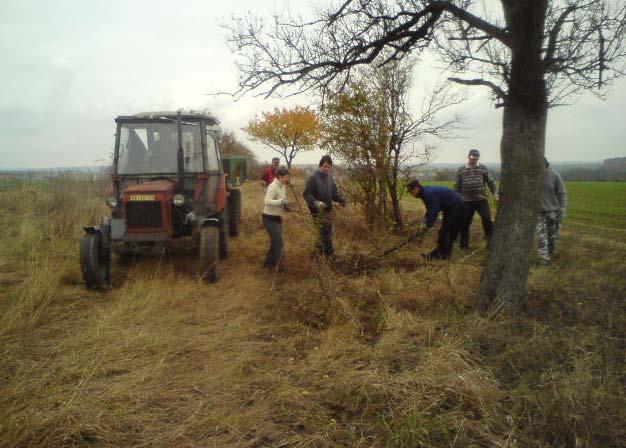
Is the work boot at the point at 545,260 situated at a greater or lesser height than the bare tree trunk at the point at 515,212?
lesser

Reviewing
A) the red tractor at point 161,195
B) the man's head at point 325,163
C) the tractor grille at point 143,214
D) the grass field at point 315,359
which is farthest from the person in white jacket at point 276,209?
the tractor grille at point 143,214

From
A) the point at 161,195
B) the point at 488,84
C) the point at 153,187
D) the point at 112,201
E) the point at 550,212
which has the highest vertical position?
the point at 488,84

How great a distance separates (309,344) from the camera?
3.71 metres

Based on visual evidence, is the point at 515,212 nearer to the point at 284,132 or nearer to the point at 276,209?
the point at 276,209

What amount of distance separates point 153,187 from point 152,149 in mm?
947

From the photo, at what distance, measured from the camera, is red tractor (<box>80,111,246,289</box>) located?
5.59 meters

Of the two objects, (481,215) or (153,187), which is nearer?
(153,187)

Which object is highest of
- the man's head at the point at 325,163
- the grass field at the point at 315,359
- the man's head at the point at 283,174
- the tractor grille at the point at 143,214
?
the man's head at the point at 325,163

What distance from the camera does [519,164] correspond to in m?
3.76

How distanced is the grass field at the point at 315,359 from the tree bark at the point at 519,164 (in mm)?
357

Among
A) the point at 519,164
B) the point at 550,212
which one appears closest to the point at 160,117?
the point at 519,164

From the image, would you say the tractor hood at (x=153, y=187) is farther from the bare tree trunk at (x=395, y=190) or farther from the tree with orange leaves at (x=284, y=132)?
the tree with orange leaves at (x=284, y=132)

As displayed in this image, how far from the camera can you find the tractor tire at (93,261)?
524cm

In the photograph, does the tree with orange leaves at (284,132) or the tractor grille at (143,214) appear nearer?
the tractor grille at (143,214)
